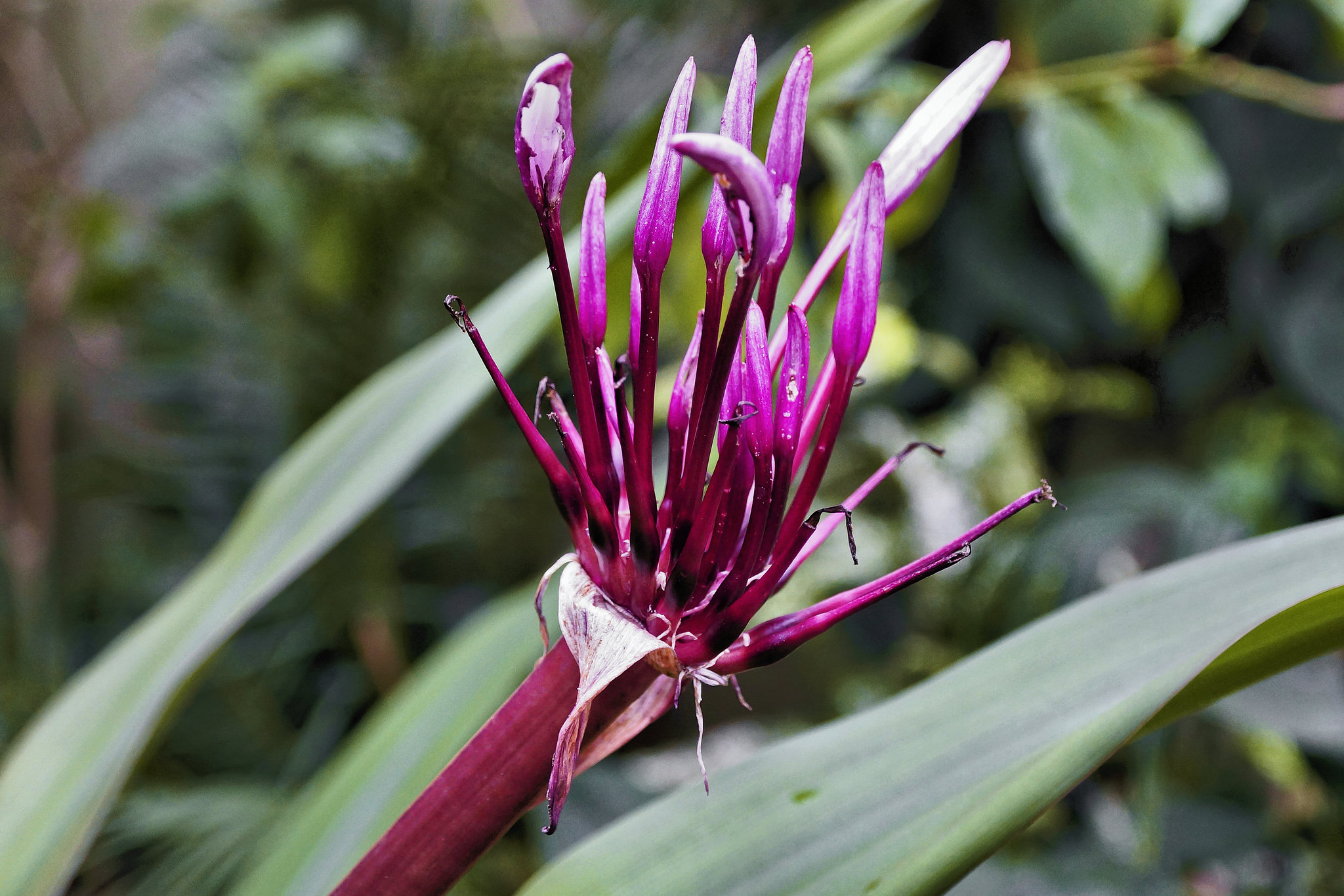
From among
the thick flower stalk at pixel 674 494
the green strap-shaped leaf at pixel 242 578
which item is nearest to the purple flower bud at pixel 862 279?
the thick flower stalk at pixel 674 494

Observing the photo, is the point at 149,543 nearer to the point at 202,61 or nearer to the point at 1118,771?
the point at 202,61

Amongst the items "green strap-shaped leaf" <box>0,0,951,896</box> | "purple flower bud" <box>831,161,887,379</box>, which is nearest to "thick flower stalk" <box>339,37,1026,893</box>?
"purple flower bud" <box>831,161,887,379</box>

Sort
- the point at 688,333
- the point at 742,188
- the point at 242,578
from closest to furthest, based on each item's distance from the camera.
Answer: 1. the point at 742,188
2. the point at 242,578
3. the point at 688,333

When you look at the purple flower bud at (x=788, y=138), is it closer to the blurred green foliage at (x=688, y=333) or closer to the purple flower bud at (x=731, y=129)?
the purple flower bud at (x=731, y=129)

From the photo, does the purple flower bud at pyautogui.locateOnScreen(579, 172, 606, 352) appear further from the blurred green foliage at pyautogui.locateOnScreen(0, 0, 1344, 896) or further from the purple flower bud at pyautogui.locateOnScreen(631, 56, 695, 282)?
the blurred green foliage at pyautogui.locateOnScreen(0, 0, 1344, 896)

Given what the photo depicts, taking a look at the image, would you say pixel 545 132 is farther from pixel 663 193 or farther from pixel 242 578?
pixel 242 578

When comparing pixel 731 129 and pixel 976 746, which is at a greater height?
pixel 731 129

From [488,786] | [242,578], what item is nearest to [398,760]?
[242,578]

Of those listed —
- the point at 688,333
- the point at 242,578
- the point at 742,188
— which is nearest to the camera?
the point at 742,188
